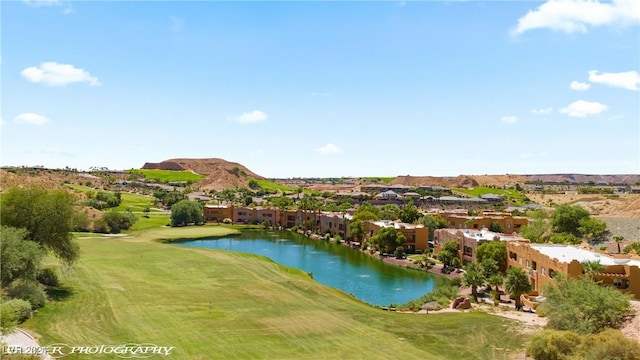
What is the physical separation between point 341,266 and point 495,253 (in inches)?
895

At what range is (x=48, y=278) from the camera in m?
43.4

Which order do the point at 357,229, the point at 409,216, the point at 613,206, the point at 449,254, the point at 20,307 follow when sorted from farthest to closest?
the point at 613,206 < the point at 409,216 < the point at 357,229 < the point at 449,254 < the point at 20,307

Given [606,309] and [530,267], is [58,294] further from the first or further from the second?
[530,267]

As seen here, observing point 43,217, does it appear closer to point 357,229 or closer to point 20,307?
point 20,307

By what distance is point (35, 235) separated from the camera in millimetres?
42625

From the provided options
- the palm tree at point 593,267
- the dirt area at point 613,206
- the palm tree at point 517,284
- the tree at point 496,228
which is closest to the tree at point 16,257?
the palm tree at point 517,284

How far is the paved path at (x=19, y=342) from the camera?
2554 cm

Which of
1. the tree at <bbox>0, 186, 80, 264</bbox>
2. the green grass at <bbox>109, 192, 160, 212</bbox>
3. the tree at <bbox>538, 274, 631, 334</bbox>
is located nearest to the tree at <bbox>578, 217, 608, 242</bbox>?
the tree at <bbox>538, 274, 631, 334</bbox>

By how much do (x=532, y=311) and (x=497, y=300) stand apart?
4.05 metres

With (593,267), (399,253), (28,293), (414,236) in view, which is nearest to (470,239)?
(399,253)

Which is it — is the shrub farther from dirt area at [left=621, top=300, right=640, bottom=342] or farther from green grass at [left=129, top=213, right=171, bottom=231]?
green grass at [left=129, top=213, right=171, bottom=231]

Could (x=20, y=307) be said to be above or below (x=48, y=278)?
above

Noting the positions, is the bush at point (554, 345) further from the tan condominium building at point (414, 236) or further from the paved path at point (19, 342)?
the tan condominium building at point (414, 236)

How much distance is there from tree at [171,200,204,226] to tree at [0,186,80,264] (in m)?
73.8
